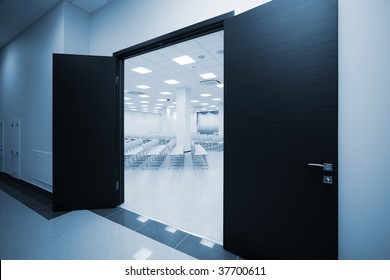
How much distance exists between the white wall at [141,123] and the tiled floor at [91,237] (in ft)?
54.0

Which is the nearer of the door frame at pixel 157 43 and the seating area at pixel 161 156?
the door frame at pixel 157 43

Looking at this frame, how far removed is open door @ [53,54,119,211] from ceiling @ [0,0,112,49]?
42.9 inches

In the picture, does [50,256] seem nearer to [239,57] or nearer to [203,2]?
[239,57]

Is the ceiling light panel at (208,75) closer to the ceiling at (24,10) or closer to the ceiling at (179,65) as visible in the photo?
the ceiling at (179,65)

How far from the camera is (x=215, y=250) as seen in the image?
70.7 inches

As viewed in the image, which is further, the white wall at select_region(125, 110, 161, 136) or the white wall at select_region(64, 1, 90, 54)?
the white wall at select_region(125, 110, 161, 136)

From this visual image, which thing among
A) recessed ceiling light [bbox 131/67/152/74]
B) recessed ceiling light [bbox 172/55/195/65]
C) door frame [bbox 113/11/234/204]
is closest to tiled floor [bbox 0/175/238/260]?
door frame [bbox 113/11/234/204]

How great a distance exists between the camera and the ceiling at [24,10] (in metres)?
2.95

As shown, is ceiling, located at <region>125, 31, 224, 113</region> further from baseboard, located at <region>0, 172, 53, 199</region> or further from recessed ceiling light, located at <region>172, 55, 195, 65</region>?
baseboard, located at <region>0, 172, 53, 199</region>

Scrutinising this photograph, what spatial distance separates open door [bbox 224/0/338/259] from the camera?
4.16 feet

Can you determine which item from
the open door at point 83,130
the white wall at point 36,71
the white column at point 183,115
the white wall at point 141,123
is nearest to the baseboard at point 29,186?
the white wall at point 36,71

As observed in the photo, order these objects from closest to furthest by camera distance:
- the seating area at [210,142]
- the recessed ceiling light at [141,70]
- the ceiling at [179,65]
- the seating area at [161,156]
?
the ceiling at [179,65], the recessed ceiling light at [141,70], the seating area at [161,156], the seating area at [210,142]

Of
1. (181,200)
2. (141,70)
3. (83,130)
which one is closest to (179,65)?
(141,70)
